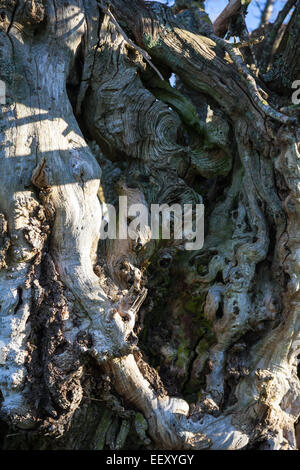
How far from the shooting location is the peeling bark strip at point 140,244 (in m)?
3.01

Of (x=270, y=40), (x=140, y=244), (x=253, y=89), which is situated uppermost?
(x=270, y=40)

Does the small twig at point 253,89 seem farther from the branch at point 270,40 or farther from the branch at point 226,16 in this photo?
the branch at point 270,40

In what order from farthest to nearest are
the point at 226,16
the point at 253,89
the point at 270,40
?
the point at 270,40
the point at 226,16
the point at 253,89

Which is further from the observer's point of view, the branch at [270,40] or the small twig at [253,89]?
the branch at [270,40]

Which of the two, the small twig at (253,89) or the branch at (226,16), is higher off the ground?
the branch at (226,16)

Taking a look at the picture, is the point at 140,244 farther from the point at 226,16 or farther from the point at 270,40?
the point at 270,40

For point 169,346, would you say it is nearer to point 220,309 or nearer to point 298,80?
point 220,309

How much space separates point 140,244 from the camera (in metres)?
3.35

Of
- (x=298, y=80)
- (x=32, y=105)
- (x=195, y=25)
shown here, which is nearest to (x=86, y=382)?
(x=32, y=105)

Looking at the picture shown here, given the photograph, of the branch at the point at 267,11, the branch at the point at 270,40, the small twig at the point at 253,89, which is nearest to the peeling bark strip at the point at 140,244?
the small twig at the point at 253,89

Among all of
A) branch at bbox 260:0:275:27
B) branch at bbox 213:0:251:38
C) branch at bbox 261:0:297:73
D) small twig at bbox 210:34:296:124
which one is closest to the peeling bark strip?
small twig at bbox 210:34:296:124

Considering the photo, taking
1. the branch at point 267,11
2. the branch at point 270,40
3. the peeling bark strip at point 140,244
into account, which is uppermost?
the branch at point 267,11

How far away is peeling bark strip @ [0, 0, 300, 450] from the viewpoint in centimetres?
301

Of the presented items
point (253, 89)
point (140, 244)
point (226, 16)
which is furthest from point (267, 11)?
point (140, 244)
